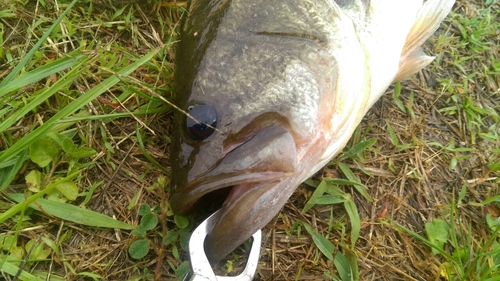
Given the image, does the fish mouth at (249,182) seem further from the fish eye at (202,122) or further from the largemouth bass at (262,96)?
the fish eye at (202,122)

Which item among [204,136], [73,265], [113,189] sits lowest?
[73,265]

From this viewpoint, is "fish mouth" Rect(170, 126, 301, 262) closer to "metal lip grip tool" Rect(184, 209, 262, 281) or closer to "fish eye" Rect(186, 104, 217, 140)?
"metal lip grip tool" Rect(184, 209, 262, 281)

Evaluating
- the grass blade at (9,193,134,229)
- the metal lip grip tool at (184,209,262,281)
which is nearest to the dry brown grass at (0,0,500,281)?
the grass blade at (9,193,134,229)

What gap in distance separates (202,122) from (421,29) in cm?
155

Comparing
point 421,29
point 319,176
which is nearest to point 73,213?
point 319,176

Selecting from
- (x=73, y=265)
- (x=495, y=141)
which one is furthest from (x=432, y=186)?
(x=73, y=265)

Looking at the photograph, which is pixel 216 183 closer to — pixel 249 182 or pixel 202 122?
pixel 249 182

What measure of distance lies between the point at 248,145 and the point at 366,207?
3.69ft

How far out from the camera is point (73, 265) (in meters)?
2.14

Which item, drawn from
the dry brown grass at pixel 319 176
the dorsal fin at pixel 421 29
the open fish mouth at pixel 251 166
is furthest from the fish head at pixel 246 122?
the dorsal fin at pixel 421 29

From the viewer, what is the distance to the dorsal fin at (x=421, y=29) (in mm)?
2410

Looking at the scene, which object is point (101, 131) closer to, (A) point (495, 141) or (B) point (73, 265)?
(B) point (73, 265)

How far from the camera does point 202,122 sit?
5.89 ft

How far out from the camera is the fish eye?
1792 millimetres
